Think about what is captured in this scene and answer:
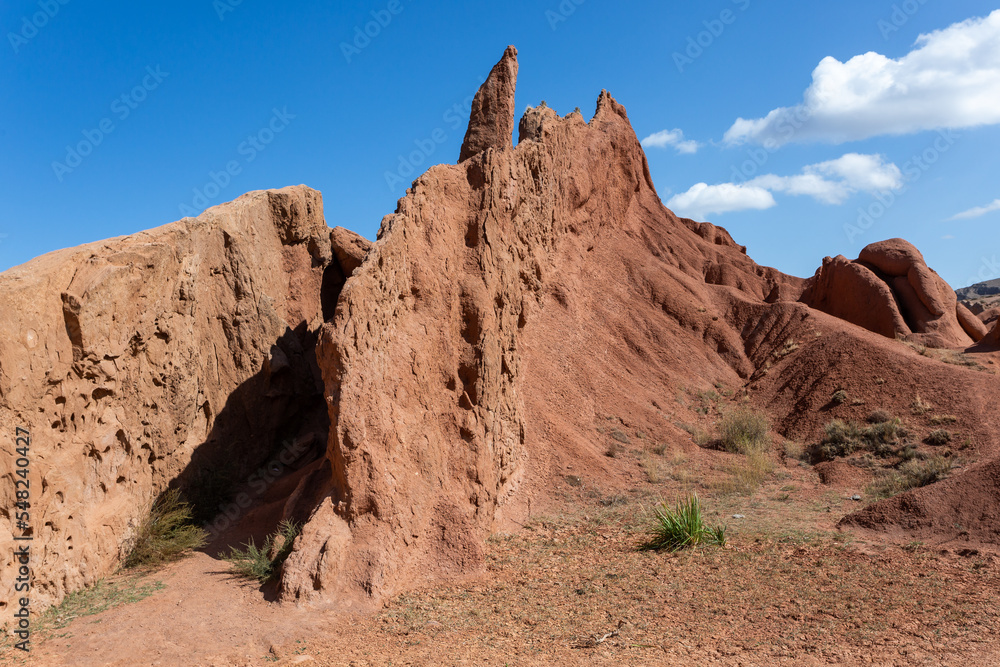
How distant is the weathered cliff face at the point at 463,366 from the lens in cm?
900

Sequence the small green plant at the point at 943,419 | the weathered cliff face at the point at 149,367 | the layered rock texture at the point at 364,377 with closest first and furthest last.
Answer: the weathered cliff face at the point at 149,367
the layered rock texture at the point at 364,377
the small green plant at the point at 943,419

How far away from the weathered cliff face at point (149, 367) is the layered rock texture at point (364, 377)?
0.03 m

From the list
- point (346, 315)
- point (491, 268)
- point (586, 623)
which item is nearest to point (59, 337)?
point (346, 315)

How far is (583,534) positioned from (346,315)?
523 cm

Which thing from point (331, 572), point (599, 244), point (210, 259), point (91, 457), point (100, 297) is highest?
point (599, 244)

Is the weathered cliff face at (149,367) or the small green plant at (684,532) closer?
the weathered cliff face at (149,367)

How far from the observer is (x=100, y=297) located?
934cm

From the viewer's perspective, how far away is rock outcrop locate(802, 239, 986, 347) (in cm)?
2539

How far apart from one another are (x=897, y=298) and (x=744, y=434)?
1368 cm

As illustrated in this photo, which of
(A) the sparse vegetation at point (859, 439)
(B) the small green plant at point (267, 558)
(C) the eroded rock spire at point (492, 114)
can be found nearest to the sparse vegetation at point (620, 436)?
(A) the sparse vegetation at point (859, 439)

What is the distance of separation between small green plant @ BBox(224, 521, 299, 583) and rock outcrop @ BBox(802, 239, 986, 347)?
928 inches

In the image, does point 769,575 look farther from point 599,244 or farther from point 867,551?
point 599,244

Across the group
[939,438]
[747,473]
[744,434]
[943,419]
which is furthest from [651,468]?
[943,419]

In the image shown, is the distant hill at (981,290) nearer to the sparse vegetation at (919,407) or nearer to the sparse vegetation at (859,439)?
the sparse vegetation at (919,407)
